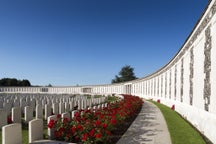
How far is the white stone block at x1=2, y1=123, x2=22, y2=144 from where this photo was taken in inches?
179

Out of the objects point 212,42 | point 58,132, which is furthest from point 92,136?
point 212,42

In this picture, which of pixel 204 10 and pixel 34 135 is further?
pixel 204 10

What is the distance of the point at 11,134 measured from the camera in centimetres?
471

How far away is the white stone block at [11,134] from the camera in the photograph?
4551 mm

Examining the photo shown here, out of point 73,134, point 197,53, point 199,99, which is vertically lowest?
point 73,134

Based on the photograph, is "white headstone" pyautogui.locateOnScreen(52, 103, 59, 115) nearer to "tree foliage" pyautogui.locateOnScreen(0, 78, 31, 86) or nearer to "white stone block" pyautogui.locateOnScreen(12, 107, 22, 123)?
"white stone block" pyautogui.locateOnScreen(12, 107, 22, 123)

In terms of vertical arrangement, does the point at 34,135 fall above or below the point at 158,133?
above

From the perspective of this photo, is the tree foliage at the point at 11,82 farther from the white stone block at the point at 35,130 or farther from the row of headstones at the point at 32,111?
the white stone block at the point at 35,130

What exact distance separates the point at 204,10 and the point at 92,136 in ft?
→ 22.1

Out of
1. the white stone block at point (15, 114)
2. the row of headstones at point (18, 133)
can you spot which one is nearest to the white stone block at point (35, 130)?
the row of headstones at point (18, 133)

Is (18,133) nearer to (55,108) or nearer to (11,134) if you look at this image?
(11,134)

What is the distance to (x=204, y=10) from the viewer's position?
827cm

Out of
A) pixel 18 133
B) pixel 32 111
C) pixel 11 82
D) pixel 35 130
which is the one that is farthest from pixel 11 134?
pixel 11 82

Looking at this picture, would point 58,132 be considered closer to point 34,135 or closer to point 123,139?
point 34,135
